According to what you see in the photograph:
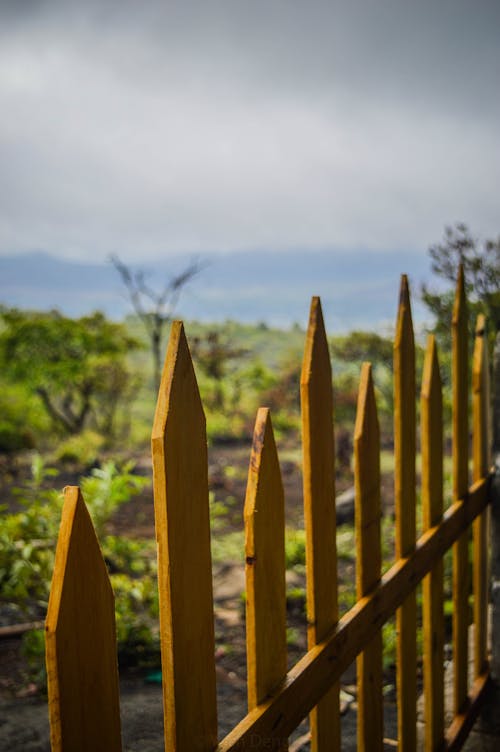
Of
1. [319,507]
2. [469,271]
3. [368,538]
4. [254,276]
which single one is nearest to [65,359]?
[469,271]

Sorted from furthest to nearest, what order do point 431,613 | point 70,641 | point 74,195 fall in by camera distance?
1. point 74,195
2. point 431,613
3. point 70,641

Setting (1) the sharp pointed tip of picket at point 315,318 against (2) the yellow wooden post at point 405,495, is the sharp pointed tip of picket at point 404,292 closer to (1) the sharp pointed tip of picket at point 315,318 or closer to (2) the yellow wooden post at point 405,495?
(2) the yellow wooden post at point 405,495

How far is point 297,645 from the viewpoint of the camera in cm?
294

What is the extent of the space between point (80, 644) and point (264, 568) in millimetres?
323

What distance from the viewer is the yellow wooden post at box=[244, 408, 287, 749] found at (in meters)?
0.86

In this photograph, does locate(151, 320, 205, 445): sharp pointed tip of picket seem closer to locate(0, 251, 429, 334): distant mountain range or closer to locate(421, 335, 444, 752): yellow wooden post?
locate(421, 335, 444, 752): yellow wooden post

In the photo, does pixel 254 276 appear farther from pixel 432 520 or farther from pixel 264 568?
pixel 264 568

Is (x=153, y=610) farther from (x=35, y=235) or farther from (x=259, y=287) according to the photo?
(x=35, y=235)

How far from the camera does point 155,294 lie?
1047 centimetres

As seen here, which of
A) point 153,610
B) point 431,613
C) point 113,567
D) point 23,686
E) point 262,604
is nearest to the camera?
point 262,604

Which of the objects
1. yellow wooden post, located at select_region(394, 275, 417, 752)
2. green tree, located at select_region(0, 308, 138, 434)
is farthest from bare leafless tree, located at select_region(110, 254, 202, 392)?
yellow wooden post, located at select_region(394, 275, 417, 752)

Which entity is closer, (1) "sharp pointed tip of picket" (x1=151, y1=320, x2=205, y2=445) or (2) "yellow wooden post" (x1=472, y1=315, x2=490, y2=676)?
(1) "sharp pointed tip of picket" (x1=151, y1=320, x2=205, y2=445)

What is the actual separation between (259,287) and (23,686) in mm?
154243

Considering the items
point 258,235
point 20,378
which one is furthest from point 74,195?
point 20,378
